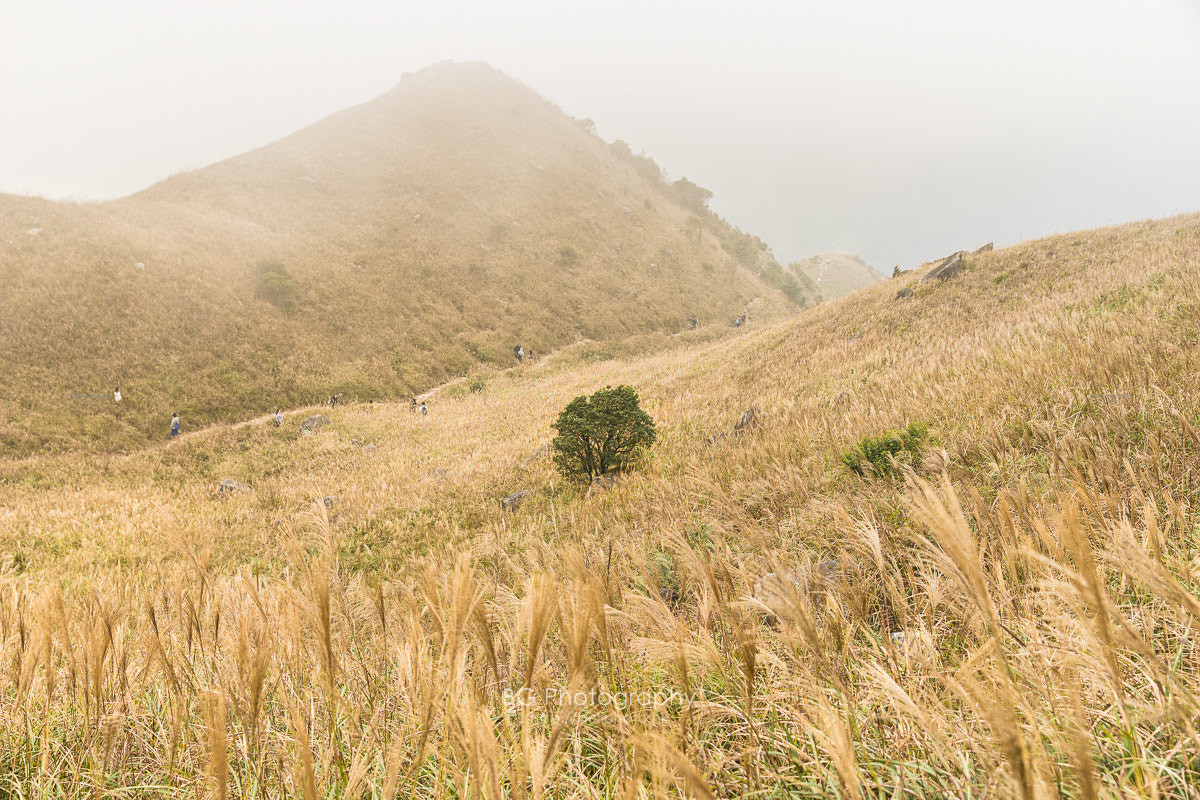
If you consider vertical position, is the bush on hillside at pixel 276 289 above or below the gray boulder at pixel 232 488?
above

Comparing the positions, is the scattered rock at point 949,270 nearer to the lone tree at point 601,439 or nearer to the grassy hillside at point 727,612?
the grassy hillside at point 727,612

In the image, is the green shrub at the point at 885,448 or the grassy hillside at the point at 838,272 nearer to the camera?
the green shrub at the point at 885,448

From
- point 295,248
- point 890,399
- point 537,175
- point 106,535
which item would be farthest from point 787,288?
point 106,535

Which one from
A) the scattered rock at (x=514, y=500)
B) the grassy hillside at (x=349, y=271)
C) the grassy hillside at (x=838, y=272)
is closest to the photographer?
the scattered rock at (x=514, y=500)

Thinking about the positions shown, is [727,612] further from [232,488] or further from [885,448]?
[232,488]

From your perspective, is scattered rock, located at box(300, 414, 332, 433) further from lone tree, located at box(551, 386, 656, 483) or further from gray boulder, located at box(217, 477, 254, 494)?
lone tree, located at box(551, 386, 656, 483)

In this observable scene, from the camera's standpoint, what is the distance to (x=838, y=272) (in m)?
83.6

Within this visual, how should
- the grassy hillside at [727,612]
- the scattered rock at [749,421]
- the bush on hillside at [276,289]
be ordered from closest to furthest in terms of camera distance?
the grassy hillside at [727,612]
the scattered rock at [749,421]
the bush on hillside at [276,289]

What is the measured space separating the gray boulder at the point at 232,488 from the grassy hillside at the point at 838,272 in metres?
79.2

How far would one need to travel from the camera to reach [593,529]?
5.52 metres

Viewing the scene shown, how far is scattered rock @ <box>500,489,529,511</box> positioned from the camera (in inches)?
309

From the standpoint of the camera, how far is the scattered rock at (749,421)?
7606 millimetres

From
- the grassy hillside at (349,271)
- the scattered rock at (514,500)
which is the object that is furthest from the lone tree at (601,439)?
the grassy hillside at (349,271)

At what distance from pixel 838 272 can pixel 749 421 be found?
3497 inches
